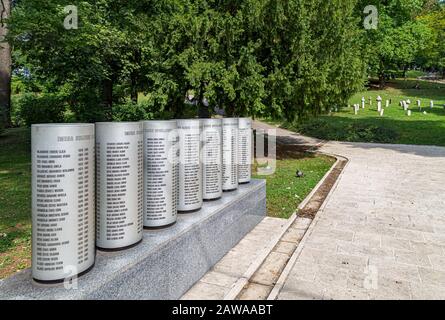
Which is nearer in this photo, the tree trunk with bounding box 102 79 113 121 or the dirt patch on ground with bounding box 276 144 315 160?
the dirt patch on ground with bounding box 276 144 315 160

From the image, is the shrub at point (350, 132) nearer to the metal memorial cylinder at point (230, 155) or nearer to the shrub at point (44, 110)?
the shrub at point (44, 110)

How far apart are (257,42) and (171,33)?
3401 millimetres

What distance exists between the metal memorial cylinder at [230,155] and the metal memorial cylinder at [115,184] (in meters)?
2.84

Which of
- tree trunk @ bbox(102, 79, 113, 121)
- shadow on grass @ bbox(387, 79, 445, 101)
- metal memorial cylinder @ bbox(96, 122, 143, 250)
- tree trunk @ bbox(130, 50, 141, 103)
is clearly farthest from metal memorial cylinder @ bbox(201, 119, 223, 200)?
shadow on grass @ bbox(387, 79, 445, 101)

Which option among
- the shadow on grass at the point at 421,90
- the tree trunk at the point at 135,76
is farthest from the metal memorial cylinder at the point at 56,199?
the shadow on grass at the point at 421,90

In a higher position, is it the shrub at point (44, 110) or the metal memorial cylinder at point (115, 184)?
the shrub at point (44, 110)

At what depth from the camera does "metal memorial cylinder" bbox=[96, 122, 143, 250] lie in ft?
12.6

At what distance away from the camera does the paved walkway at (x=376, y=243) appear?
468cm

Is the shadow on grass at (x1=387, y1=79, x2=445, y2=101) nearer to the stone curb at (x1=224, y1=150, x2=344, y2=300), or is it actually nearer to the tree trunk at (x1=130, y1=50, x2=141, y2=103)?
the tree trunk at (x1=130, y1=50, x2=141, y2=103)

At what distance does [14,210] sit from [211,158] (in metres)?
5.02

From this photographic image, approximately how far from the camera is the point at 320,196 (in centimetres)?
967

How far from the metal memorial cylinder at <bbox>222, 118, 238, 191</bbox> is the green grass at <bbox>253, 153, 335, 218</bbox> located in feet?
6.37

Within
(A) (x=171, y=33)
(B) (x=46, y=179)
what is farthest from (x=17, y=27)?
(B) (x=46, y=179)
